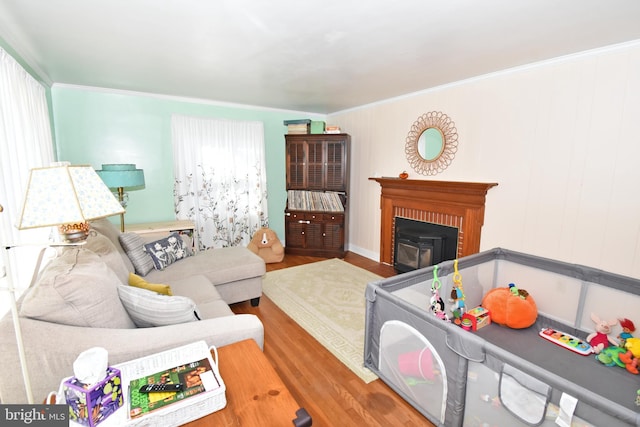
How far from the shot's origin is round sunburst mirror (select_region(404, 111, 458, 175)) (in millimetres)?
3498

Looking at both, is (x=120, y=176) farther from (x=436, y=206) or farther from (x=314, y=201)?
(x=436, y=206)

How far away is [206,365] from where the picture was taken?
1124 mm

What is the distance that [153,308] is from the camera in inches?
62.7

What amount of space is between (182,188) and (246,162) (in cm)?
103

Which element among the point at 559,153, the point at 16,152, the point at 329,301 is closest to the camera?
the point at 16,152

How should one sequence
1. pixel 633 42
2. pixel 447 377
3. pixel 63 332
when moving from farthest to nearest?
pixel 633 42
pixel 447 377
pixel 63 332

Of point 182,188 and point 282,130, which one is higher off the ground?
point 282,130

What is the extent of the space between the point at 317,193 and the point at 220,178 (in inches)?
60.1

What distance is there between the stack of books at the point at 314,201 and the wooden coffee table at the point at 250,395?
140 inches

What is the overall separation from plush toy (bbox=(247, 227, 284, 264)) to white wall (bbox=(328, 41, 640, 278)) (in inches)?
98.8

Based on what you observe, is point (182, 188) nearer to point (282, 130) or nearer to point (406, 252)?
point (282, 130)

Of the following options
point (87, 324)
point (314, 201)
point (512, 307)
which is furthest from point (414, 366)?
point (314, 201)

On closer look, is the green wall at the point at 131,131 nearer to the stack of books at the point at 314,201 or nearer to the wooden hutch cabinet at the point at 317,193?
the wooden hutch cabinet at the point at 317,193

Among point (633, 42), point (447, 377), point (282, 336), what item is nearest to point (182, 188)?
point (282, 336)
